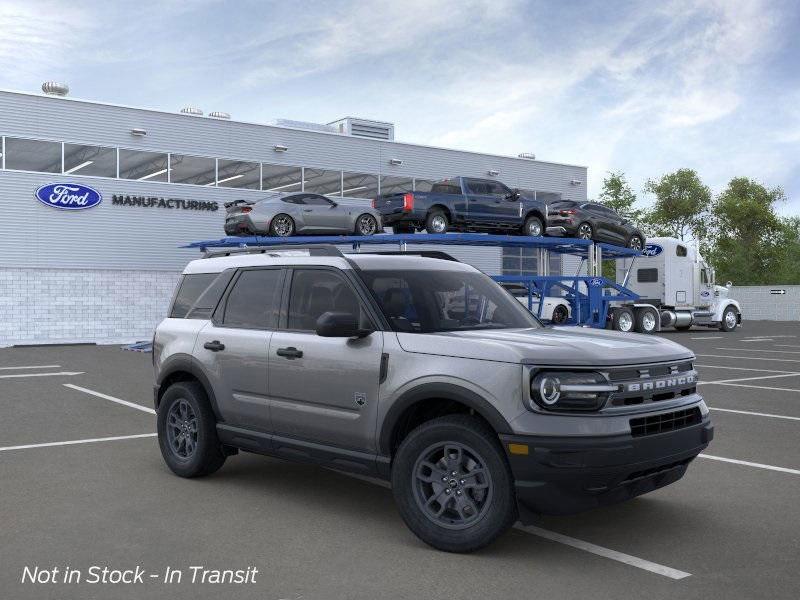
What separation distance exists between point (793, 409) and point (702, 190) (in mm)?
65884

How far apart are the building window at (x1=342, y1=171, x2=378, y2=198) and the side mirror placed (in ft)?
94.8

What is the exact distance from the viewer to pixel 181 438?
23.1 feet

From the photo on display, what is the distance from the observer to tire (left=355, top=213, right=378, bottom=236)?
2433 centimetres

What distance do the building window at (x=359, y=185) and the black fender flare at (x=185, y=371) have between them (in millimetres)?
27164

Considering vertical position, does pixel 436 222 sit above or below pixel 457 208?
below

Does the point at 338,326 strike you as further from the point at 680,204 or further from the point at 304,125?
the point at 680,204

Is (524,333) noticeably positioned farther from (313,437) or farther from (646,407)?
(313,437)

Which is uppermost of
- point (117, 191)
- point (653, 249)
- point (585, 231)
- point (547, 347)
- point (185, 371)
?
point (117, 191)

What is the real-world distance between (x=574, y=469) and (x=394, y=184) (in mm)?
31458

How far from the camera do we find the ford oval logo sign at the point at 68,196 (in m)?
27.7

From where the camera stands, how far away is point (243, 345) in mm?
6484

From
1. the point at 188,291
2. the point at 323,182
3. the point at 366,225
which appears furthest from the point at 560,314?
the point at 188,291

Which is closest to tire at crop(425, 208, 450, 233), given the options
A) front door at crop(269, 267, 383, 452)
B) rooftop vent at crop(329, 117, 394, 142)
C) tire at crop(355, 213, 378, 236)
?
tire at crop(355, 213, 378, 236)

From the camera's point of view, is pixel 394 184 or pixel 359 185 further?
pixel 394 184
